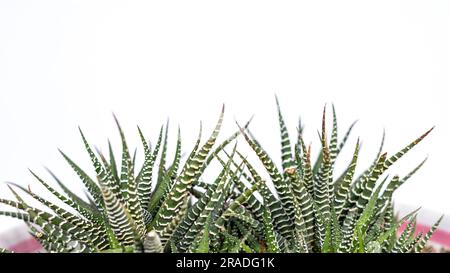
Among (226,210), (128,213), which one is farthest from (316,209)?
(128,213)

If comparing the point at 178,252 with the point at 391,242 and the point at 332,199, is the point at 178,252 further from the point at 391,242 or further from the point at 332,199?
the point at 391,242

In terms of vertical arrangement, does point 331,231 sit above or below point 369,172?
below

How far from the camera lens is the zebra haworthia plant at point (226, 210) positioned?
1.00 metres

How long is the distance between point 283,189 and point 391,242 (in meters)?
0.28

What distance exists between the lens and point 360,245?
1.01 meters

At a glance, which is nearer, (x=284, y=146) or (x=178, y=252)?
(x=178, y=252)

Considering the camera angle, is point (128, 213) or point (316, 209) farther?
point (316, 209)

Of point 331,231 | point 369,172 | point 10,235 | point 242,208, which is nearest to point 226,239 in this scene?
point 242,208

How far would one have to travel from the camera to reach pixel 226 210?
3.31 ft

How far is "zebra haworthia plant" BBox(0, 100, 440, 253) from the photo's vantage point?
100 centimetres

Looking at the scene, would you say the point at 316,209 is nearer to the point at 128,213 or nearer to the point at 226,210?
the point at 226,210
